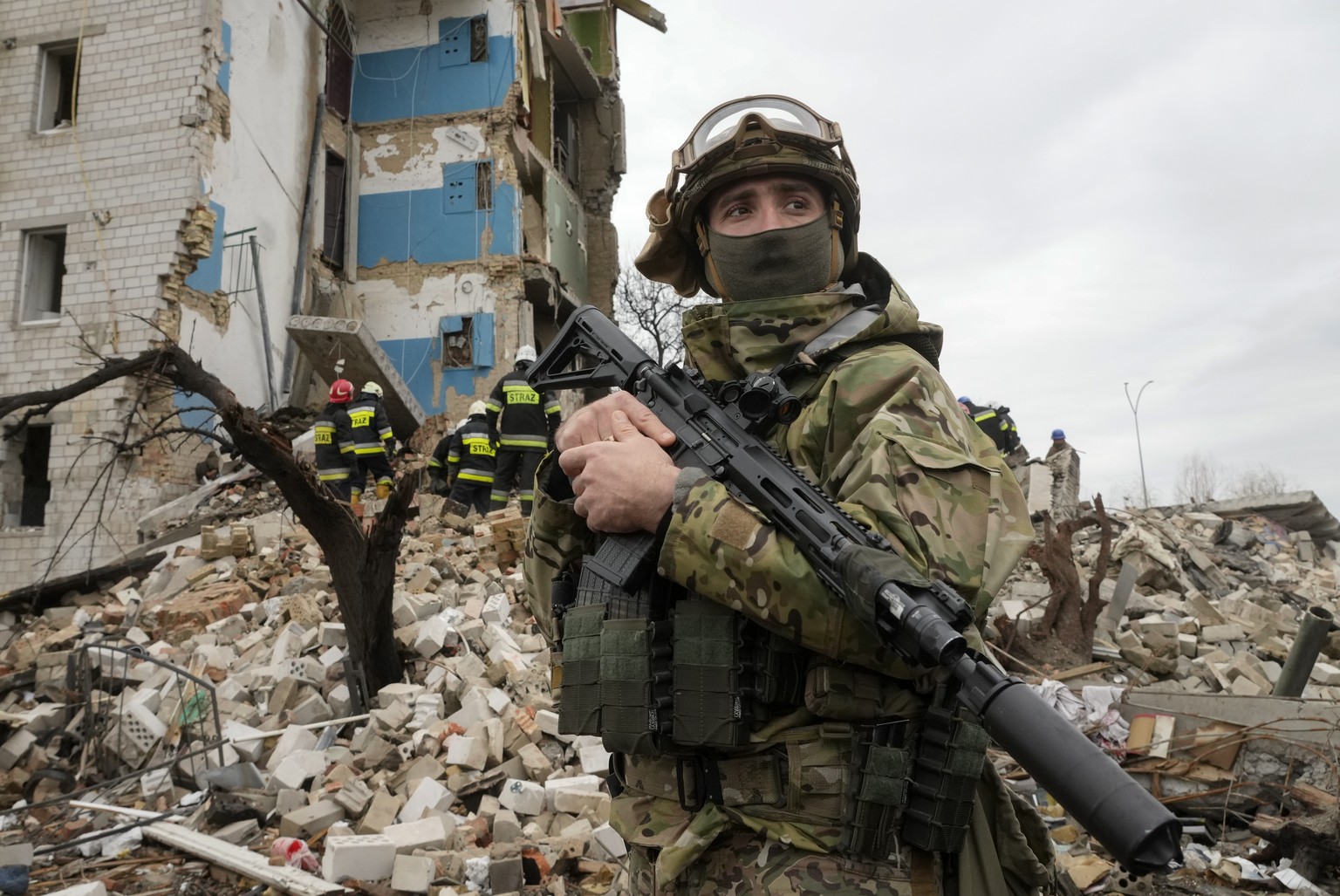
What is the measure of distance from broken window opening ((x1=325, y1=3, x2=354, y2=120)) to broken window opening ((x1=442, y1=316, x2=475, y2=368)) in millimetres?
4850

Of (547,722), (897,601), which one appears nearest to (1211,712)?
(547,722)

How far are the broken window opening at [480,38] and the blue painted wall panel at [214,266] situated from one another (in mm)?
5964

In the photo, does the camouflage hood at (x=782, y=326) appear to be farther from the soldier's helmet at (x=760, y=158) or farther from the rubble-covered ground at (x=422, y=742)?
the rubble-covered ground at (x=422, y=742)

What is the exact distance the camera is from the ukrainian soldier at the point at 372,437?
Result: 10.6 metres

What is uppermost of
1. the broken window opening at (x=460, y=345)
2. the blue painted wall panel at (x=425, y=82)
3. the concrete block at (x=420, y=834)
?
the blue painted wall panel at (x=425, y=82)

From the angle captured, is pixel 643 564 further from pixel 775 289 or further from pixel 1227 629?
pixel 1227 629

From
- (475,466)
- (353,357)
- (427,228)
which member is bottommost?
(475,466)

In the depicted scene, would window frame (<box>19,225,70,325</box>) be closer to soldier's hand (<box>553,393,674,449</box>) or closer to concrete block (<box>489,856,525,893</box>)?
concrete block (<box>489,856,525,893</box>)

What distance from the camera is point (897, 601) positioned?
1.26m

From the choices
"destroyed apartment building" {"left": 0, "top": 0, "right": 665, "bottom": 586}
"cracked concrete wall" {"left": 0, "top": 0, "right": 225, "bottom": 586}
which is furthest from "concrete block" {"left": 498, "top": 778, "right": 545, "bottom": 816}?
"cracked concrete wall" {"left": 0, "top": 0, "right": 225, "bottom": 586}

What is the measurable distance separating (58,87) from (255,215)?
145 inches

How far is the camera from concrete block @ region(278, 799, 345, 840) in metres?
4.23

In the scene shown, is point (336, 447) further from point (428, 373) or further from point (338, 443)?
point (428, 373)

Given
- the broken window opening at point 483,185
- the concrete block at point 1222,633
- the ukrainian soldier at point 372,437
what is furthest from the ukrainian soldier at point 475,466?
the broken window opening at point 483,185
